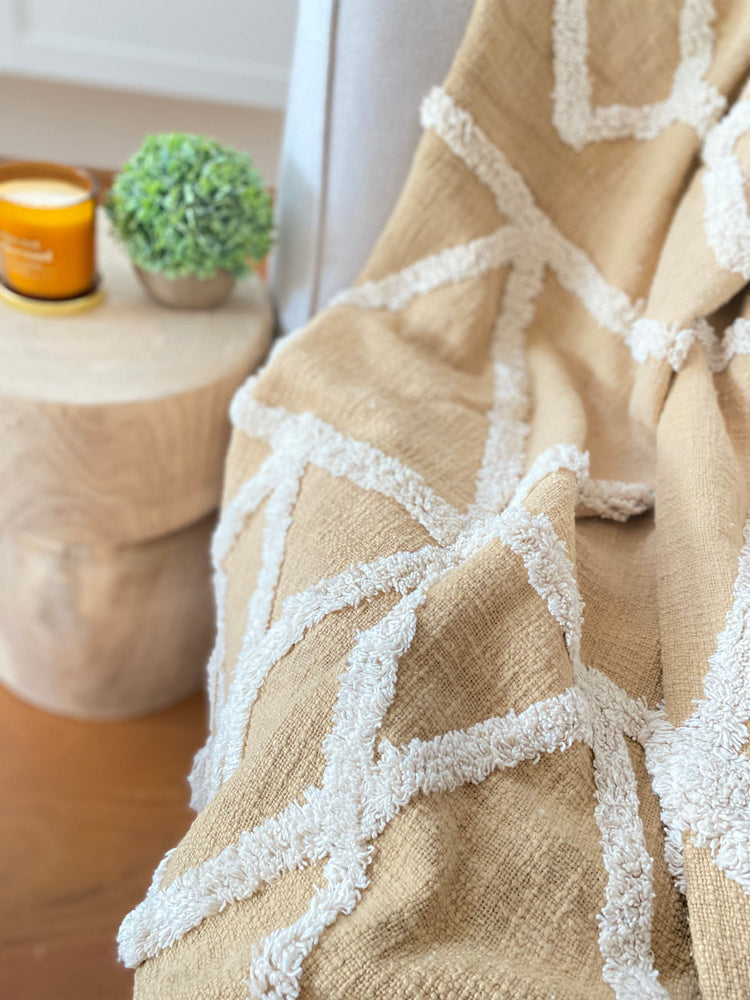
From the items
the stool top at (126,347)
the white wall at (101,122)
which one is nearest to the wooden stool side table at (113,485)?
the stool top at (126,347)

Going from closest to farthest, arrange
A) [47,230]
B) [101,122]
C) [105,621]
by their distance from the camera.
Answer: [47,230] → [105,621] → [101,122]

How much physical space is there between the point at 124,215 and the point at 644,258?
1.45ft

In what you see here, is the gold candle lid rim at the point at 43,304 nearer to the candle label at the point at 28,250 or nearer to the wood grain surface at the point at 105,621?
the candle label at the point at 28,250

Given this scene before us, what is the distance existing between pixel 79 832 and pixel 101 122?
137 cm

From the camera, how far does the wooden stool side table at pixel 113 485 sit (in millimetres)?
674

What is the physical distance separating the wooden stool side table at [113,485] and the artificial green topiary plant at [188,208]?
61mm

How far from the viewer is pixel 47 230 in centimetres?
71

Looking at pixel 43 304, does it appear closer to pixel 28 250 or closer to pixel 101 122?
pixel 28 250

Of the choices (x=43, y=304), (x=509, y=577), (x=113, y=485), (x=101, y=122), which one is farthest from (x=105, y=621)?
(x=101, y=122)

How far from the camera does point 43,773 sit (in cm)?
89

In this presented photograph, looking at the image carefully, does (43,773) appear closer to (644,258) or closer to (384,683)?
(384,683)

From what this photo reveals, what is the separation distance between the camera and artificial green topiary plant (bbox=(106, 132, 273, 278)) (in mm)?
715

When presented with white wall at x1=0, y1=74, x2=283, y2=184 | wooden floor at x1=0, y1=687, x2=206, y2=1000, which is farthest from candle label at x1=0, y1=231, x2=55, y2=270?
white wall at x1=0, y1=74, x2=283, y2=184

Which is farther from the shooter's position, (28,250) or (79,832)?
(79,832)
